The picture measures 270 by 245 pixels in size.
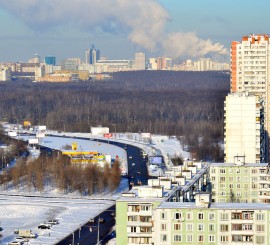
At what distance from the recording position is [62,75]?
117062mm

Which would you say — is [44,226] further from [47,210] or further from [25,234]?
[47,210]

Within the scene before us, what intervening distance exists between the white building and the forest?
8.92 meters

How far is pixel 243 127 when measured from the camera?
25.0 m

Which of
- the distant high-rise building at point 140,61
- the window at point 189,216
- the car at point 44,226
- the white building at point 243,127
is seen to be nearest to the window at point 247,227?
the window at point 189,216

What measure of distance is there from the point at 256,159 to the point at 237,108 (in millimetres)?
1383

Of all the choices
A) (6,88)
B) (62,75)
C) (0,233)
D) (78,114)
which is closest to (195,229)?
(0,233)

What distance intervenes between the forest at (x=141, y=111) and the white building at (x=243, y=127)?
8.92 m

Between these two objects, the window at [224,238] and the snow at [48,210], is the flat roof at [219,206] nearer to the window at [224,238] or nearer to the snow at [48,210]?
the window at [224,238]

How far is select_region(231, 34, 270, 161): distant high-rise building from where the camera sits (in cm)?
2962

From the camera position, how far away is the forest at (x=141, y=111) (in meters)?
44.7

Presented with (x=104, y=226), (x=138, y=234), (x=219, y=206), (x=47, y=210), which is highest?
(x=219, y=206)

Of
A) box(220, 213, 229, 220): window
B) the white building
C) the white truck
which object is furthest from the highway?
box(220, 213, 229, 220): window

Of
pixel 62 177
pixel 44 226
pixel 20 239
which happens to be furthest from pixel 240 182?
pixel 62 177

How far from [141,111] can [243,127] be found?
1424 inches
